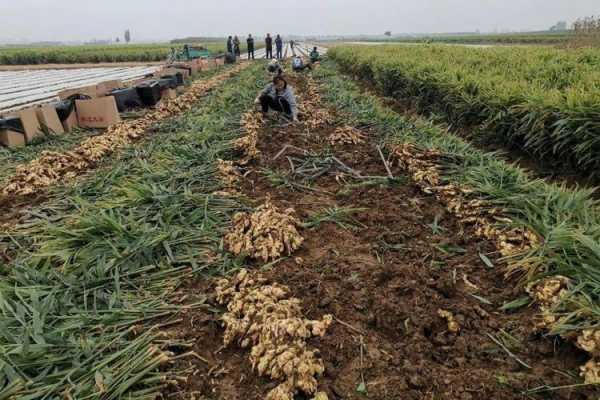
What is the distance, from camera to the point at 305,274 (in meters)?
2.56

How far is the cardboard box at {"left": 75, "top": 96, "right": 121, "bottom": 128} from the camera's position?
22.5 ft

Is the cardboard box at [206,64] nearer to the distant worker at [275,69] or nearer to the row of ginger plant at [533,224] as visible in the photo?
the distant worker at [275,69]

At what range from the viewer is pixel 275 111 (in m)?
7.17

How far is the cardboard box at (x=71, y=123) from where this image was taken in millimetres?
6660

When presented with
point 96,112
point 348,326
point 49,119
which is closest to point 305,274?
point 348,326

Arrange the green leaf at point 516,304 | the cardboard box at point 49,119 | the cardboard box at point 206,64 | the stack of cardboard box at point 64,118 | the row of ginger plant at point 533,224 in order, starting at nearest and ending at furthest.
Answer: the row of ginger plant at point 533,224, the green leaf at point 516,304, the stack of cardboard box at point 64,118, the cardboard box at point 49,119, the cardboard box at point 206,64

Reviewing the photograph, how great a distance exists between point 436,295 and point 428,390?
0.69 metres

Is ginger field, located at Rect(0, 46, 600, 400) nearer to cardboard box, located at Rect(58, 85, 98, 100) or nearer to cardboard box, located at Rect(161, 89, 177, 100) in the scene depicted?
cardboard box, located at Rect(58, 85, 98, 100)

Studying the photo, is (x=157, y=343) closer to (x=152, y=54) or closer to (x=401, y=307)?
(x=401, y=307)

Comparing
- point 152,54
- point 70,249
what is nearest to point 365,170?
point 70,249

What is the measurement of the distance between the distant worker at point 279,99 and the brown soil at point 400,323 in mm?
3456

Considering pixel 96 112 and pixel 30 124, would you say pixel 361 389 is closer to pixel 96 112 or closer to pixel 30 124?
pixel 30 124

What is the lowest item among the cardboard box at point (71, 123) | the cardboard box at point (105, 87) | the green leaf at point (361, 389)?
the green leaf at point (361, 389)

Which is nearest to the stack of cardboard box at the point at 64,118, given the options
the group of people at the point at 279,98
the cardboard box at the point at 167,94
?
the cardboard box at the point at 167,94
